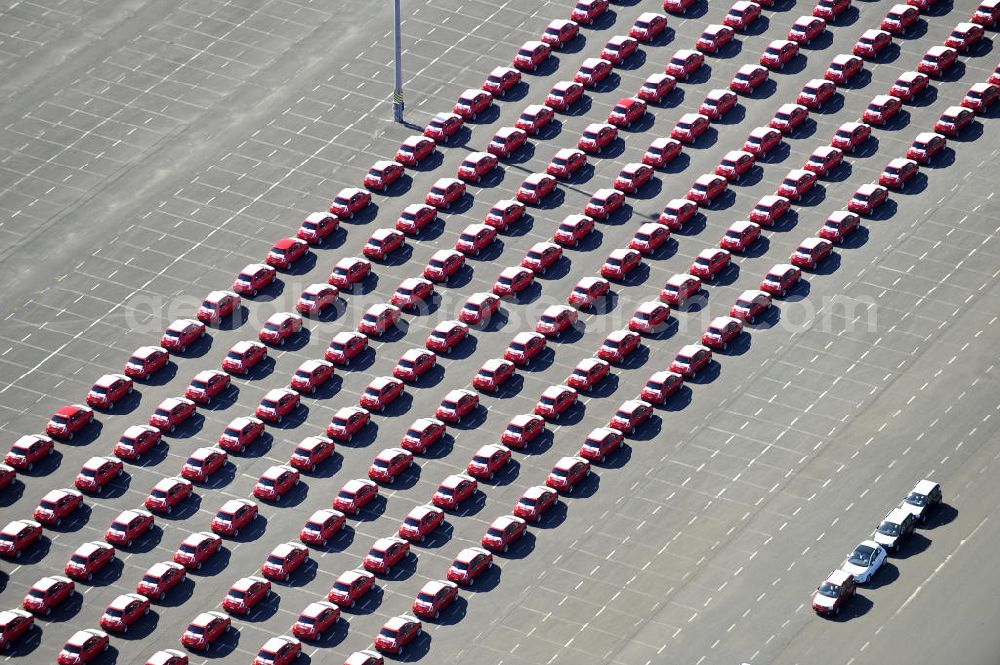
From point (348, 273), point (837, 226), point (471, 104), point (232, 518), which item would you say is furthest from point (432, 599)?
point (471, 104)

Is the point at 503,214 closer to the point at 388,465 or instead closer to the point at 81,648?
the point at 388,465

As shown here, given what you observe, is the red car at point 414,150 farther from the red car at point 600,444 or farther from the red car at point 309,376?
the red car at point 600,444

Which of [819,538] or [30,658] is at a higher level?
[819,538]

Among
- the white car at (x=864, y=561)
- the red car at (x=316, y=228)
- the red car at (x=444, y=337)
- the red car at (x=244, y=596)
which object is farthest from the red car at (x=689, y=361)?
the red car at (x=244, y=596)

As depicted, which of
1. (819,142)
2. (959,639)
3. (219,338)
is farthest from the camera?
(819,142)

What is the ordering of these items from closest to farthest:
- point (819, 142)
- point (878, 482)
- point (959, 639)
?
point (959, 639)
point (878, 482)
point (819, 142)

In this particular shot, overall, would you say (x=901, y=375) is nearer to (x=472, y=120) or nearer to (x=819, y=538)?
(x=819, y=538)

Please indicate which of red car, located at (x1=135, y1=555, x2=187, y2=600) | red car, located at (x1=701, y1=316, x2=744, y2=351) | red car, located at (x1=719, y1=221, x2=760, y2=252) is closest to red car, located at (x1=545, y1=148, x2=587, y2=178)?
red car, located at (x1=719, y1=221, x2=760, y2=252)

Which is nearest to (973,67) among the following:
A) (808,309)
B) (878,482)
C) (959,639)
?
(808,309)
